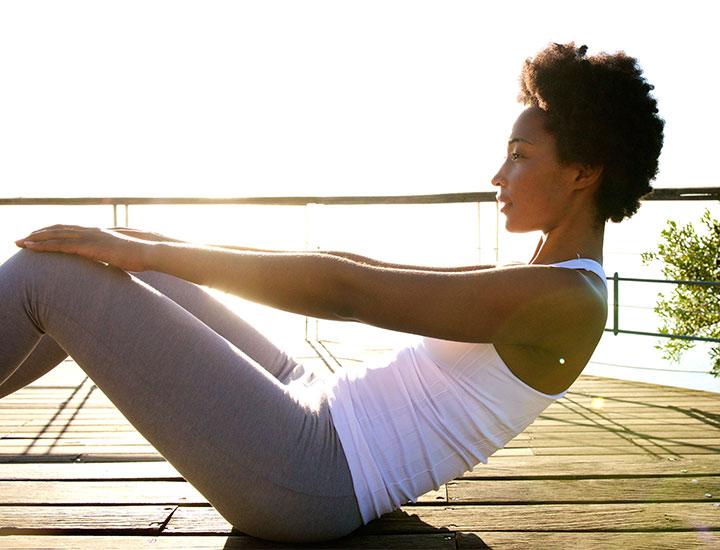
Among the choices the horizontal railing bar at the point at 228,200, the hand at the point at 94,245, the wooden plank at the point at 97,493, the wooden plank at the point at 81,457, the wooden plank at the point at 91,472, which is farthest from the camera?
the horizontal railing bar at the point at 228,200

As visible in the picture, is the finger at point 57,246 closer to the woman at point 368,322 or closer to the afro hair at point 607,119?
the woman at point 368,322

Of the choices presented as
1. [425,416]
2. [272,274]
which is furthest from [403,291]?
[425,416]

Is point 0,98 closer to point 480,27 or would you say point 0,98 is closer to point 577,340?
point 480,27

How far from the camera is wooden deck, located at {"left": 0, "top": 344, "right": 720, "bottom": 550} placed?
1491 mm

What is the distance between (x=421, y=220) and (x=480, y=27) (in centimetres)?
550

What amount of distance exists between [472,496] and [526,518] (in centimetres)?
19

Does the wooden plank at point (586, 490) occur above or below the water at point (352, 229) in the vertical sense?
below

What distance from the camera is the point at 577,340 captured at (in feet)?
4.42

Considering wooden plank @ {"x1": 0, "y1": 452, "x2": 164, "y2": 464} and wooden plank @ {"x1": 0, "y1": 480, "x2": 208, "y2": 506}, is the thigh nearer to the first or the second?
wooden plank @ {"x1": 0, "y1": 480, "x2": 208, "y2": 506}

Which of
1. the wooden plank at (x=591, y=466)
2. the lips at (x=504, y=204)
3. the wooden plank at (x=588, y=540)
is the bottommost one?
the wooden plank at (x=591, y=466)

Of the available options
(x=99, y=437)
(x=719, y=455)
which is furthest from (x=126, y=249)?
(x=719, y=455)

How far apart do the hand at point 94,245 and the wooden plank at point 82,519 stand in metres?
0.64

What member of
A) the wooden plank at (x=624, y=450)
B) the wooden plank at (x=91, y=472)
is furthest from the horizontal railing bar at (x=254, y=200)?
the wooden plank at (x=91, y=472)

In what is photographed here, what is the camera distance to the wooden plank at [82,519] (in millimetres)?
1529
